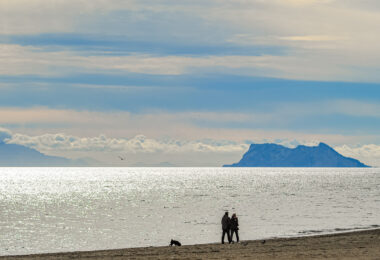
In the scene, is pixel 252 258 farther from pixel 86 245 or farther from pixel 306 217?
pixel 306 217

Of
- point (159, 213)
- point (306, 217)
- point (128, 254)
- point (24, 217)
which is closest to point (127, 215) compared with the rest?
point (159, 213)

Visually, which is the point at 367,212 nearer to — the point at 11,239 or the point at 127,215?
the point at 127,215

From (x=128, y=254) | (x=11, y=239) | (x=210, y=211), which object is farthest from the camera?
(x=210, y=211)

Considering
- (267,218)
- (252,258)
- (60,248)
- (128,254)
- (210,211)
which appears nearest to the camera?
(252,258)

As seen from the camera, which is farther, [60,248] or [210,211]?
[210,211]

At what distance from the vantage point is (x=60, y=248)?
52938mm

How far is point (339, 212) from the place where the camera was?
92125 mm

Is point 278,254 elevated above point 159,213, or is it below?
below

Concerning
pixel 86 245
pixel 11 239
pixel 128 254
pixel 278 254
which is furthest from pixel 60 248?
pixel 278 254

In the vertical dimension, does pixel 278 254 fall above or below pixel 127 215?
below

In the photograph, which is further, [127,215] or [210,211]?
[210,211]

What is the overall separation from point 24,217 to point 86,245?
36.6 meters

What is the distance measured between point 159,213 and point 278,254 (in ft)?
203

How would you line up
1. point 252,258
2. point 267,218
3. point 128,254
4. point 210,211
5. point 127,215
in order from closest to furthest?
point 252,258 < point 128,254 < point 267,218 < point 127,215 < point 210,211
